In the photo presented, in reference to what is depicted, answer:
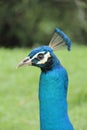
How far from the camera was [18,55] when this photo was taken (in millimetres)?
11594

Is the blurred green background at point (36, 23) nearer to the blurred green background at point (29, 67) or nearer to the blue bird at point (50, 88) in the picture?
the blurred green background at point (29, 67)

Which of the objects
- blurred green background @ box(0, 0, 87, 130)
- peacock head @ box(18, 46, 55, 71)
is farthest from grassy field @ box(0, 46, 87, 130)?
peacock head @ box(18, 46, 55, 71)

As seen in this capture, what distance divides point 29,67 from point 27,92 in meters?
Result: 1.59

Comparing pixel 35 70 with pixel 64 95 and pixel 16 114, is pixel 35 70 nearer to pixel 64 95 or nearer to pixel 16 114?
pixel 16 114

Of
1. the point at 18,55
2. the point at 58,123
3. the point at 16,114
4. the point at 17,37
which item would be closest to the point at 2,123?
the point at 16,114

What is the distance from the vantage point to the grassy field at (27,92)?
702cm

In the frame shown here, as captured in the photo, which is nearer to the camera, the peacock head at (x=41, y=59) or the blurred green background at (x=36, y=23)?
the peacock head at (x=41, y=59)

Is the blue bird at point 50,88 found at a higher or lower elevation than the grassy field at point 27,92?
lower

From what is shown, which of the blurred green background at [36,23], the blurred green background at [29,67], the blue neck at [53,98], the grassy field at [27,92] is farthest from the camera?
the blurred green background at [36,23]

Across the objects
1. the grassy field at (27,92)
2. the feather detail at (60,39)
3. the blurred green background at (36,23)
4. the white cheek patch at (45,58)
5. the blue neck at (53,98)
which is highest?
the blurred green background at (36,23)

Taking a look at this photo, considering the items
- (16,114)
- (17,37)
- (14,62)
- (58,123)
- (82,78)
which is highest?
(17,37)

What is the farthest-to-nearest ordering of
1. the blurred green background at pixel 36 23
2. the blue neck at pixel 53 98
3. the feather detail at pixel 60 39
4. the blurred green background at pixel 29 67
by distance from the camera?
1. the blurred green background at pixel 36 23
2. the blurred green background at pixel 29 67
3. the feather detail at pixel 60 39
4. the blue neck at pixel 53 98

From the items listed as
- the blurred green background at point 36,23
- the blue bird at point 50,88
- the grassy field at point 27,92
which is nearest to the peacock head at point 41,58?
the blue bird at point 50,88

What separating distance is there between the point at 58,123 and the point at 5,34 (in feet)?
47.3
